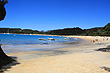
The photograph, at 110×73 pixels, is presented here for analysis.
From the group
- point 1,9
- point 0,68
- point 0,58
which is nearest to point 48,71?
point 0,68

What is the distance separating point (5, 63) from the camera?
6.20m

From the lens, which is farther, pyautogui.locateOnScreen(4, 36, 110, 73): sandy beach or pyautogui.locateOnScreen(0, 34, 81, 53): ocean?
pyautogui.locateOnScreen(0, 34, 81, 53): ocean

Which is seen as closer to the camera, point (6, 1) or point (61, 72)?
point (61, 72)

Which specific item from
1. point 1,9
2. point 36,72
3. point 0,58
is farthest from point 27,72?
point 1,9

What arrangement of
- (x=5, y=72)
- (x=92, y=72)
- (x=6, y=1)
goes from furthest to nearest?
(x=6, y=1) → (x=92, y=72) → (x=5, y=72)

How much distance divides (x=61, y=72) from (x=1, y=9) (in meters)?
5.09

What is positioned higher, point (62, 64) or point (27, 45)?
point (62, 64)

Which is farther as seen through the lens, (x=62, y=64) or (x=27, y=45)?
(x=27, y=45)

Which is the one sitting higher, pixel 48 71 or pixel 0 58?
pixel 0 58

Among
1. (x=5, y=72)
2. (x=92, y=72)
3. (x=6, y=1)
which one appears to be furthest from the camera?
(x=6, y=1)

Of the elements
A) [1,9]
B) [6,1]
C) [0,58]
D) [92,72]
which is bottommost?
[92,72]

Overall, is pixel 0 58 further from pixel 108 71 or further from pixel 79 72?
pixel 108 71

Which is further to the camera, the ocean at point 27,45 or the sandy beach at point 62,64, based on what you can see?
the ocean at point 27,45

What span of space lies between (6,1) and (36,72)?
4447mm
